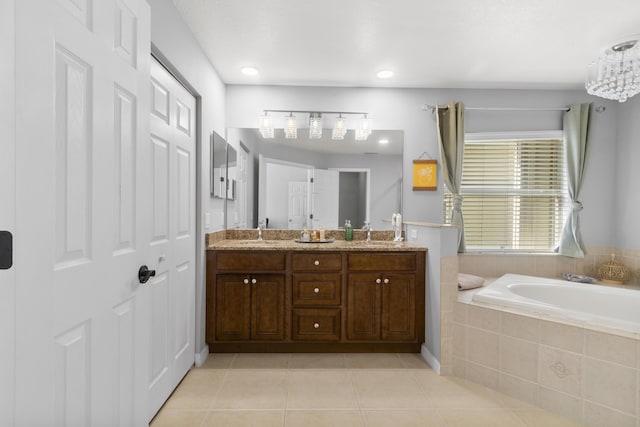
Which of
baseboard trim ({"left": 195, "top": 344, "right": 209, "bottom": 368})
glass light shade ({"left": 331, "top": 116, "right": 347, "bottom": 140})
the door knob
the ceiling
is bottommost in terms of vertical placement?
baseboard trim ({"left": 195, "top": 344, "right": 209, "bottom": 368})

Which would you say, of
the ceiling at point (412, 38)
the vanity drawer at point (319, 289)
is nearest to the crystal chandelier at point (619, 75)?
the ceiling at point (412, 38)

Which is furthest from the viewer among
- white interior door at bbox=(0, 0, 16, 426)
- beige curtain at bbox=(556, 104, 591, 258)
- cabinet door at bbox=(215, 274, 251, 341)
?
beige curtain at bbox=(556, 104, 591, 258)

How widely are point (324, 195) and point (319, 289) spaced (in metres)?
0.94

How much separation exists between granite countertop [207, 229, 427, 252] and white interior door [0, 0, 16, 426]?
1885 millimetres

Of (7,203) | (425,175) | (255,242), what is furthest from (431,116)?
(7,203)

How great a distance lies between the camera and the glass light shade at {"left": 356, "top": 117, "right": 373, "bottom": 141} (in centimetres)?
312

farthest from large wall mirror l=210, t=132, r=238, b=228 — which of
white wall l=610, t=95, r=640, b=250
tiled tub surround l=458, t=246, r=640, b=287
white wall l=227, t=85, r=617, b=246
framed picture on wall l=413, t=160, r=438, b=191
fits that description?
white wall l=610, t=95, r=640, b=250

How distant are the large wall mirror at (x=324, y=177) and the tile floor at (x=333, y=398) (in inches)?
50.4

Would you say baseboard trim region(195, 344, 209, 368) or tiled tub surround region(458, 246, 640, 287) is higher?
tiled tub surround region(458, 246, 640, 287)

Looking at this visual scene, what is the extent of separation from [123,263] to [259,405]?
4.34 feet

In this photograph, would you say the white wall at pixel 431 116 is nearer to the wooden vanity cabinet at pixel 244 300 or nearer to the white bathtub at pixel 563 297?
the white bathtub at pixel 563 297

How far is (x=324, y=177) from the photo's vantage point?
3.22 m

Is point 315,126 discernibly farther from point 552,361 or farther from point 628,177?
point 628,177

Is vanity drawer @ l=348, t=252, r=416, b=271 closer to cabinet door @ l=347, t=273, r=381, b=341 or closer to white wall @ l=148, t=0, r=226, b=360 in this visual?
cabinet door @ l=347, t=273, r=381, b=341
